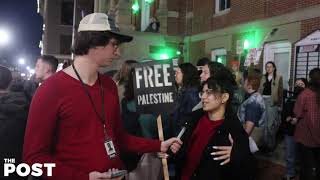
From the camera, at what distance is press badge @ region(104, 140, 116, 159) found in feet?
9.07

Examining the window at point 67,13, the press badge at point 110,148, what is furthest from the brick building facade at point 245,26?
the window at point 67,13

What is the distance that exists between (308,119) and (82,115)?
5514mm

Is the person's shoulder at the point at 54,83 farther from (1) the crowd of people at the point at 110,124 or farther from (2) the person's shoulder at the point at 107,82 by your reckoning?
(2) the person's shoulder at the point at 107,82

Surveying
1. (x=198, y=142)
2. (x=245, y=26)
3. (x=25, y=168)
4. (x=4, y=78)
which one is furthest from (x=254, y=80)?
(x=245, y=26)

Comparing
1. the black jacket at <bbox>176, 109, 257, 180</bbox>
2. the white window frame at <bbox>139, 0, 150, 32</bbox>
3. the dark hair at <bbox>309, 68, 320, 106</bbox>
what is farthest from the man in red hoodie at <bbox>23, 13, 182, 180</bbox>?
the white window frame at <bbox>139, 0, 150, 32</bbox>

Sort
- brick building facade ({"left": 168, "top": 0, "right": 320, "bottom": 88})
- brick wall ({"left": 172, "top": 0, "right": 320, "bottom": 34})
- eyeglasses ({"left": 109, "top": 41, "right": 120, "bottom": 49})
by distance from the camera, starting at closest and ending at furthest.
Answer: eyeglasses ({"left": 109, "top": 41, "right": 120, "bottom": 49})
brick building facade ({"left": 168, "top": 0, "right": 320, "bottom": 88})
brick wall ({"left": 172, "top": 0, "right": 320, "bottom": 34})

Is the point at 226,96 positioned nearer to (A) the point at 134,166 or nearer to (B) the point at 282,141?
(A) the point at 134,166

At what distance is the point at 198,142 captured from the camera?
3.74 meters

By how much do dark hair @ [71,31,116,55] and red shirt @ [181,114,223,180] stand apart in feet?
4.39

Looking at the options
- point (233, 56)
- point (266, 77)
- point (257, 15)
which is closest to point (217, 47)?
point (233, 56)

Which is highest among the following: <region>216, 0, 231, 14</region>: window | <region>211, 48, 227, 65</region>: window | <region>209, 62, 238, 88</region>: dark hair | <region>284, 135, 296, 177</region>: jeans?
<region>216, 0, 231, 14</region>: window

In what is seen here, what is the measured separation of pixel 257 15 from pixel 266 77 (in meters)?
4.09

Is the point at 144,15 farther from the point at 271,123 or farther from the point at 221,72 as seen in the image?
the point at 221,72

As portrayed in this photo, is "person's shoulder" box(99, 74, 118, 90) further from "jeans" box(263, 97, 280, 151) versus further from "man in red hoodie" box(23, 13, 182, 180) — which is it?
"jeans" box(263, 97, 280, 151)
